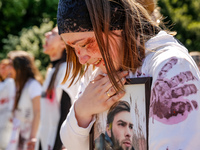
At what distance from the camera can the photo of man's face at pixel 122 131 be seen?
171 cm

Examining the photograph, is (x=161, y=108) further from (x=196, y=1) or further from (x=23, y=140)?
(x=196, y=1)

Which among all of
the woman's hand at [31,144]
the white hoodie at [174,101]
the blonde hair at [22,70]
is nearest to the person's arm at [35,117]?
the woman's hand at [31,144]

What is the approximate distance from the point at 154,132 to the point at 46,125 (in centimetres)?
289

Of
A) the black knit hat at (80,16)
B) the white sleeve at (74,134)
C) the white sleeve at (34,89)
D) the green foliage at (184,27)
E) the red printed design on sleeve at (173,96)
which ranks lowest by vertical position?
the white sleeve at (74,134)

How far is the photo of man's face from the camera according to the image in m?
1.71

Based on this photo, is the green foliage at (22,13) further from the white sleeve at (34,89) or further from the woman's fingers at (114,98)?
the woman's fingers at (114,98)

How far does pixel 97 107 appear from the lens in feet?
5.97

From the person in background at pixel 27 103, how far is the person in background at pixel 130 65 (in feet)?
11.3

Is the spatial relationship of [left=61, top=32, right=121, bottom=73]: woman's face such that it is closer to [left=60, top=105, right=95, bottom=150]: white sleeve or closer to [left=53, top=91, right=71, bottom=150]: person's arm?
[left=60, top=105, right=95, bottom=150]: white sleeve

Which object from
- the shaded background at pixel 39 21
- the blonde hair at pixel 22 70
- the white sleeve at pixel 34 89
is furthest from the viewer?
the shaded background at pixel 39 21

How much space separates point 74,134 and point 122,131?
30 centimetres

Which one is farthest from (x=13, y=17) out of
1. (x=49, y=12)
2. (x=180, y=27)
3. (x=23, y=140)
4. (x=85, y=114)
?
(x=85, y=114)

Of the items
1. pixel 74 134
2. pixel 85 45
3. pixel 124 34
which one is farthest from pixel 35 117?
pixel 124 34

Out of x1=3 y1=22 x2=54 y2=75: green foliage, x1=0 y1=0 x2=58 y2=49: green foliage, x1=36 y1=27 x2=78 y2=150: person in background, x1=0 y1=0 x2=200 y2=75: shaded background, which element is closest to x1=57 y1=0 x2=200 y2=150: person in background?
x1=36 y1=27 x2=78 y2=150: person in background
